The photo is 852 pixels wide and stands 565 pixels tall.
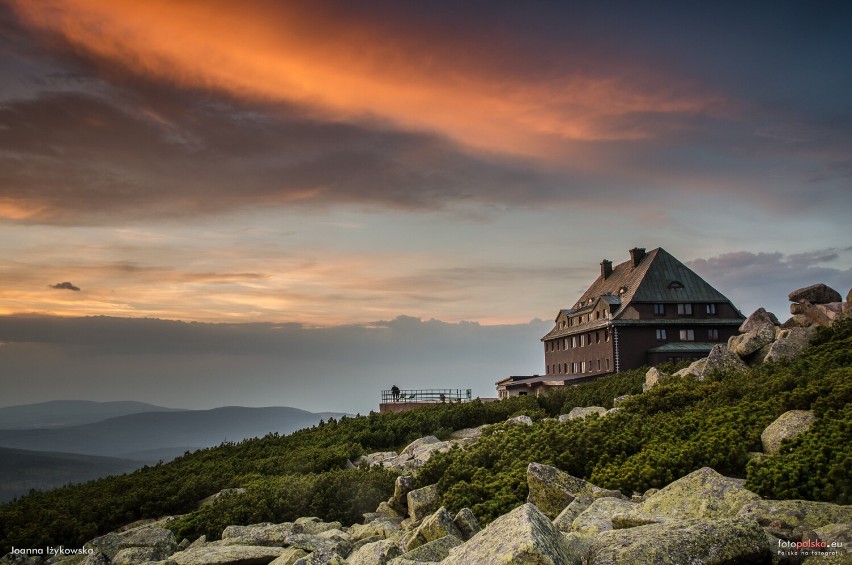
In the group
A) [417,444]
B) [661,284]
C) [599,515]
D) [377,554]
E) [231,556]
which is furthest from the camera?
[661,284]

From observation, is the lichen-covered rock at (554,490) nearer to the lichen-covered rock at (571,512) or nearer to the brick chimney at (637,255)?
the lichen-covered rock at (571,512)

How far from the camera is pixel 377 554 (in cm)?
1147

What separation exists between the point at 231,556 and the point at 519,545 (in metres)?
7.28

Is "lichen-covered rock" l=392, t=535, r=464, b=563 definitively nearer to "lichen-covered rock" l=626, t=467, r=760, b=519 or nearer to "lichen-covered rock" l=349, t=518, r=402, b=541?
"lichen-covered rock" l=626, t=467, r=760, b=519

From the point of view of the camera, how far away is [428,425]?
1244 inches

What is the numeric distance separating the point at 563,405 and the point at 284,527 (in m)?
21.1

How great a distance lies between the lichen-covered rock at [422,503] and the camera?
1508 cm

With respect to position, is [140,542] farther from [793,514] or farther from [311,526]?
[793,514]

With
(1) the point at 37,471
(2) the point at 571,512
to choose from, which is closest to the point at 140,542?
(2) the point at 571,512

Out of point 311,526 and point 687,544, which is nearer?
point 687,544

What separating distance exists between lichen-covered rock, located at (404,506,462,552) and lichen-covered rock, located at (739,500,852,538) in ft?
15.1

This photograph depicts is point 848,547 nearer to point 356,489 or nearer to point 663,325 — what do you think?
point 356,489

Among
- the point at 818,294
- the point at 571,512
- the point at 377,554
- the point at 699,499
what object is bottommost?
the point at 377,554

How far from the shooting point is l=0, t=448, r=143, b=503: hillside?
155 metres
